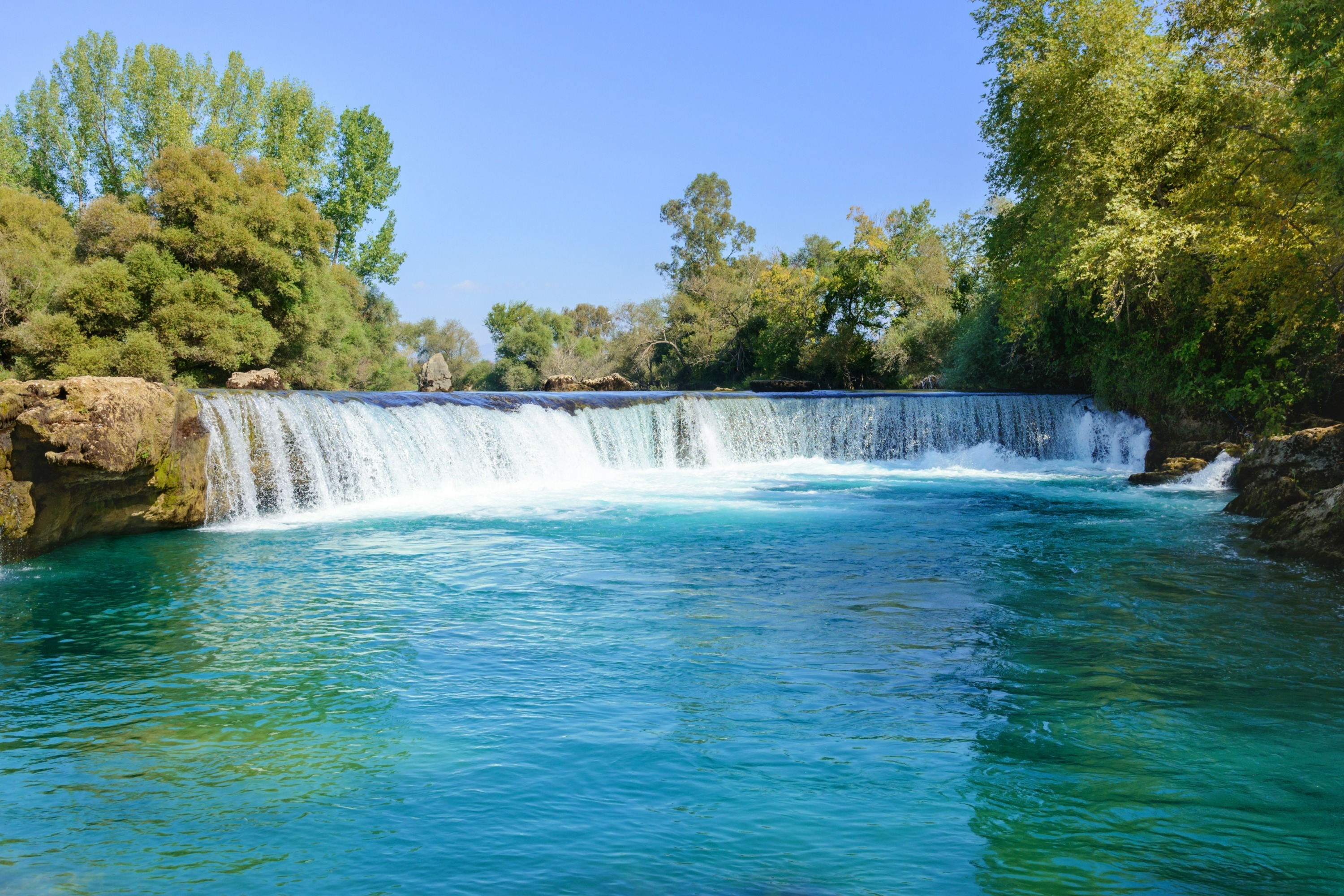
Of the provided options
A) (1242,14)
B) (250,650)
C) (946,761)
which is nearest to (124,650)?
(250,650)

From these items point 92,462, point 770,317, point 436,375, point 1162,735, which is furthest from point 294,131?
point 1162,735

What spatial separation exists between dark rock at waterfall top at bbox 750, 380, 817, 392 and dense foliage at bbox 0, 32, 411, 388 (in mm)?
15242

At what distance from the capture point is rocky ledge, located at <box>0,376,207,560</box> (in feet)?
29.8

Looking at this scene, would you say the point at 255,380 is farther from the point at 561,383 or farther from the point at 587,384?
the point at 587,384

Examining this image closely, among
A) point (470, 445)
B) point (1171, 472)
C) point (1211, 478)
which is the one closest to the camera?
point (1211, 478)

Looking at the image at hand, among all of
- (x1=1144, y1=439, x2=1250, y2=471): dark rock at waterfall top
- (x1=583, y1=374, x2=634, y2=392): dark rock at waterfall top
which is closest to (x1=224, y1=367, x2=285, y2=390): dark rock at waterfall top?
(x1=583, y1=374, x2=634, y2=392): dark rock at waterfall top

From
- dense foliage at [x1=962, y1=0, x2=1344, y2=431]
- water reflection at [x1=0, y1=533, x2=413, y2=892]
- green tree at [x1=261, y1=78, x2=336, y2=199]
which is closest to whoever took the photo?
water reflection at [x1=0, y1=533, x2=413, y2=892]

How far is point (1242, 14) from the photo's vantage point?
1399 cm

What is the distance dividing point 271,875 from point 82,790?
136 cm

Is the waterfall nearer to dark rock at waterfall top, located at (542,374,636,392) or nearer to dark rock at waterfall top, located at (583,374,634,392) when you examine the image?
dark rock at waterfall top, located at (542,374,636,392)

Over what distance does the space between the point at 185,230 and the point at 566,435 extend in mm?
13264

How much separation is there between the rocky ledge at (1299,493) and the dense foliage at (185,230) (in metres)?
23.0

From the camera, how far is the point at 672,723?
16.0 feet

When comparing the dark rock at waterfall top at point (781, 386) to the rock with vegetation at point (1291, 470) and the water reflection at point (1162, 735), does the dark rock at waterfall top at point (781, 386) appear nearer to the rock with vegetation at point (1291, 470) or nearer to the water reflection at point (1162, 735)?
the rock with vegetation at point (1291, 470)
